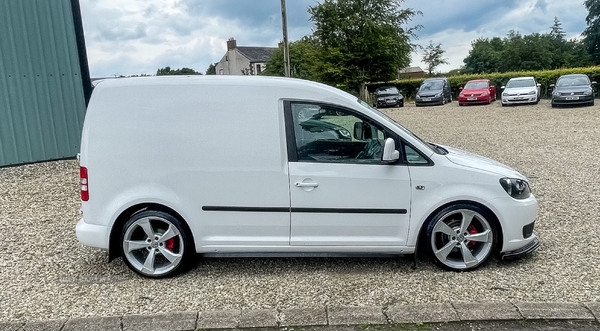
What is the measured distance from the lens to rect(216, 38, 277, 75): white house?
57656 mm

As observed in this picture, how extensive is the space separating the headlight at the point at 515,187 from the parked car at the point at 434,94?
2214 centimetres

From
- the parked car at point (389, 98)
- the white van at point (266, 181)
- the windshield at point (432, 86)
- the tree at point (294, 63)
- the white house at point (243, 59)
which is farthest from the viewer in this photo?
the white house at point (243, 59)

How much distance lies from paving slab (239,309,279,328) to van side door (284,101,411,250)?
2.41ft

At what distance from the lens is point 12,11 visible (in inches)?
333

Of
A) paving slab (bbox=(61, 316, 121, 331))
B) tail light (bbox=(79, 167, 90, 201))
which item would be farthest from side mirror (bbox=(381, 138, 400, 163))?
tail light (bbox=(79, 167, 90, 201))

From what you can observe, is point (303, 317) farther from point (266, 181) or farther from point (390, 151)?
point (390, 151)

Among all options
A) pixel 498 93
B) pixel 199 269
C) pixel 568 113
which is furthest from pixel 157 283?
pixel 498 93

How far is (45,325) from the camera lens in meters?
3.11

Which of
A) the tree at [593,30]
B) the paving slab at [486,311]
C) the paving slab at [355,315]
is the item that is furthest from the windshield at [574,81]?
the tree at [593,30]

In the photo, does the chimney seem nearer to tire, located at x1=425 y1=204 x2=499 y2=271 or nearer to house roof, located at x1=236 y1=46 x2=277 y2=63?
house roof, located at x1=236 y1=46 x2=277 y2=63

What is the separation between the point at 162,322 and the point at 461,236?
2556 mm

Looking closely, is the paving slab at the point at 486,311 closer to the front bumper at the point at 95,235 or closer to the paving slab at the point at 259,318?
the paving slab at the point at 259,318

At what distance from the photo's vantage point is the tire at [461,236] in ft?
12.1

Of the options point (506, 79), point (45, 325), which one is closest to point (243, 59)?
point (506, 79)
